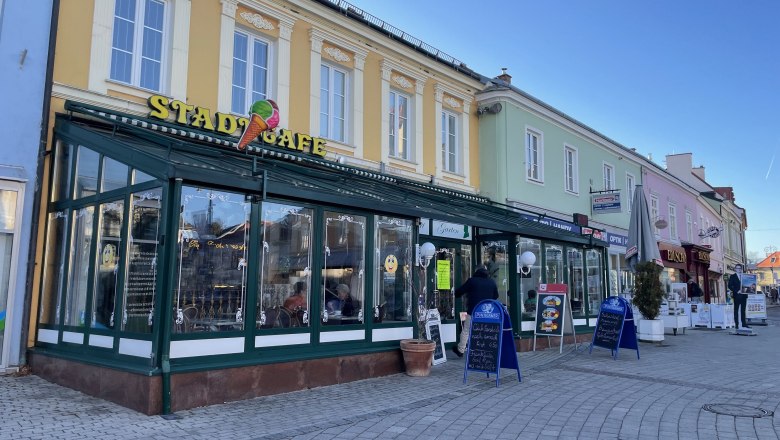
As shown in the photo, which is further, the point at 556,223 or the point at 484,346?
the point at 556,223

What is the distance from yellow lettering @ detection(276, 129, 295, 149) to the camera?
1035 centimetres

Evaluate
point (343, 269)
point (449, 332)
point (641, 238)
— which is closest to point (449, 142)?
point (641, 238)

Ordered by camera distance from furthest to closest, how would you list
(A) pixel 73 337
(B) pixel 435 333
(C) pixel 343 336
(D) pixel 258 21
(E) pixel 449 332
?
1. (E) pixel 449 332
2. (D) pixel 258 21
3. (B) pixel 435 333
4. (C) pixel 343 336
5. (A) pixel 73 337

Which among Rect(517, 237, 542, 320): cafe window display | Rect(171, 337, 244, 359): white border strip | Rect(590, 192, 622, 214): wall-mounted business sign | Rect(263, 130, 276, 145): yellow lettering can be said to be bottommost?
Rect(171, 337, 244, 359): white border strip

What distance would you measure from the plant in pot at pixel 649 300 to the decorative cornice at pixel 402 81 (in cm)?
705

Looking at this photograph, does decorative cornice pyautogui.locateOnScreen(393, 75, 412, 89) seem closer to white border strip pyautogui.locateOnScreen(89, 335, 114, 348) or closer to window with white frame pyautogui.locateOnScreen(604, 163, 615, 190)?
white border strip pyautogui.locateOnScreen(89, 335, 114, 348)

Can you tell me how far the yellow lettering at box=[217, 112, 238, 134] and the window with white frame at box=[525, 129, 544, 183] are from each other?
9.37m

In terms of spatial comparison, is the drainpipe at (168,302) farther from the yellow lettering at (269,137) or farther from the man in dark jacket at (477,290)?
the man in dark jacket at (477,290)

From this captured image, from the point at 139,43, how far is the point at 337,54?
13.6 ft

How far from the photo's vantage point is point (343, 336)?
8133 millimetres

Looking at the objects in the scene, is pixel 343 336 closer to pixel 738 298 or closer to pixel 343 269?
pixel 343 269

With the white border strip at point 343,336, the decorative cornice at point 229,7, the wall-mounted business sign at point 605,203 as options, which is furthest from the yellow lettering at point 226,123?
the wall-mounted business sign at point 605,203

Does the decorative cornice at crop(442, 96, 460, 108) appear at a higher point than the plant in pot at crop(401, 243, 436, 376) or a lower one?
higher

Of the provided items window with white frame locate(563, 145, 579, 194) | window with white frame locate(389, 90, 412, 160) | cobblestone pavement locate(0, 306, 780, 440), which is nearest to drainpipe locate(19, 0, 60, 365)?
cobblestone pavement locate(0, 306, 780, 440)
